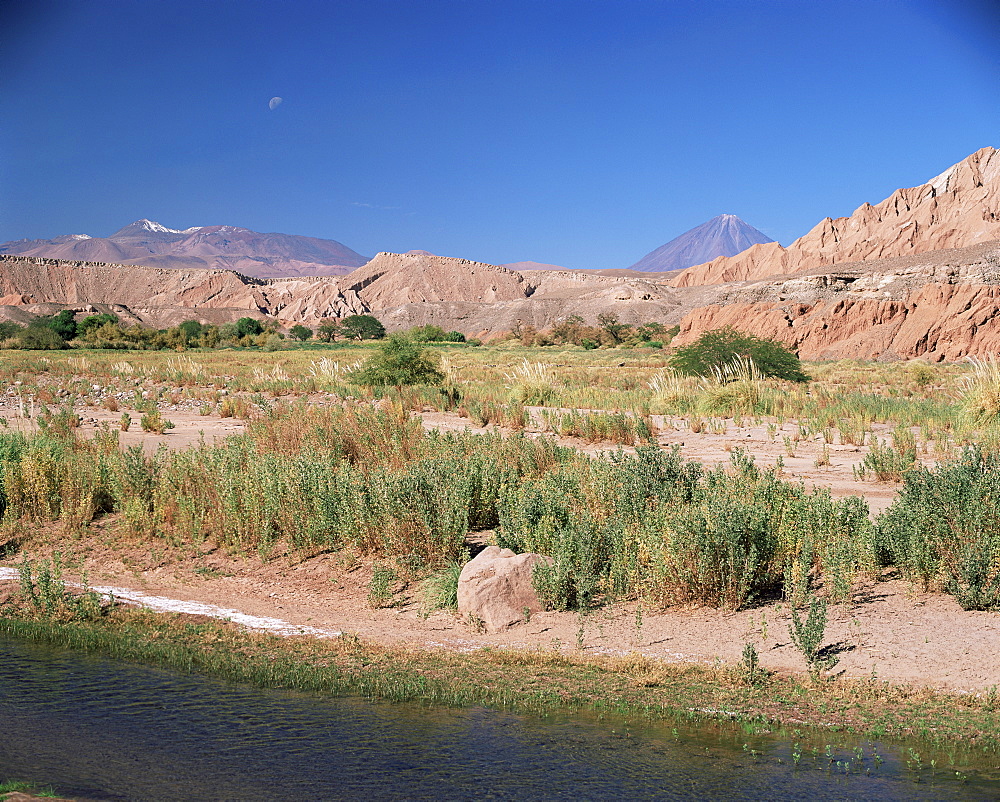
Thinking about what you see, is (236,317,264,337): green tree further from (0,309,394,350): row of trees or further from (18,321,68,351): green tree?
(18,321,68,351): green tree

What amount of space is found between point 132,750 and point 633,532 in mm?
4838

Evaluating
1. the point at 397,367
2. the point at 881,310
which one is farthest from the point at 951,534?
the point at 881,310

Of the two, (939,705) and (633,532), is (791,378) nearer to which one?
(633,532)

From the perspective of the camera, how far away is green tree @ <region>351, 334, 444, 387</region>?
1126 inches

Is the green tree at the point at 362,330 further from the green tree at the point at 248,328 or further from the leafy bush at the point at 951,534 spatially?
the leafy bush at the point at 951,534

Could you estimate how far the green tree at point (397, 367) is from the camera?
28.6 m

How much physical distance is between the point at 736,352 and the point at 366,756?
1101 inches

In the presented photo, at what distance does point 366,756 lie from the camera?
5.12 m

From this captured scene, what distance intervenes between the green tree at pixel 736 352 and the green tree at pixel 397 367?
9426 millimetres

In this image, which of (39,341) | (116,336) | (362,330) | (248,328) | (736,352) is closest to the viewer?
(736,352)

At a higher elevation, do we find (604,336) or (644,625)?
(604,336)

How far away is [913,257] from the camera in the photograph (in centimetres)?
7744

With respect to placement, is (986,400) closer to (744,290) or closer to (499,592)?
(499,592)

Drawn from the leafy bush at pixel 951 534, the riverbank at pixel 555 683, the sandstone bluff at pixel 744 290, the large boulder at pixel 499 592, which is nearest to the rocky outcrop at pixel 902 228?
the sandstone bluff at pixel 744 290
